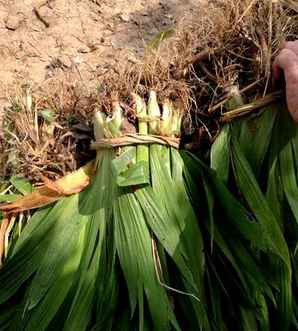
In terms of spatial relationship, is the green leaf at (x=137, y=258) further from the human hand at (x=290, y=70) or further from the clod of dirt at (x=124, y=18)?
the clod of dirt at (x=124, y=18)

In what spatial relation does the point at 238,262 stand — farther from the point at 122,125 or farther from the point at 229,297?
the point at 122,125

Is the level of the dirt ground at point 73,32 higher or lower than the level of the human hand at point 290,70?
higher

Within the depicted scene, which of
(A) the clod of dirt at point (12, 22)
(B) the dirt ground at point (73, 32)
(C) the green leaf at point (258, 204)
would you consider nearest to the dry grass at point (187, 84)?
(C) the green leaf at point (258, 204)

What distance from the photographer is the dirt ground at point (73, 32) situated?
183 centimetres

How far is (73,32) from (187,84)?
0.61 metres

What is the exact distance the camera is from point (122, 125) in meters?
1.35

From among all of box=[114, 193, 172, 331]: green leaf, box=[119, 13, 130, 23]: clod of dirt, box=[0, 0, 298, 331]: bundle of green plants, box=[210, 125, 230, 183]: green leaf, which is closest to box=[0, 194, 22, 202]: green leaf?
box=[0, 0, 298, 331]: bundle of green plants

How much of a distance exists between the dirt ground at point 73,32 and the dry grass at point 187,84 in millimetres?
343

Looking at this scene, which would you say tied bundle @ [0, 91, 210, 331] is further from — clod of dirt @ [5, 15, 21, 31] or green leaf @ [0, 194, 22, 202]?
clod of dirt @ [5, 15, 21, 31]

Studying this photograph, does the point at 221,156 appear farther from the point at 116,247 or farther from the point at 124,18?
the point at 124,18

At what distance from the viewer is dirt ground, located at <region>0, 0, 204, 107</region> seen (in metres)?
1.83

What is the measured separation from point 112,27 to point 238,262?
0.97m

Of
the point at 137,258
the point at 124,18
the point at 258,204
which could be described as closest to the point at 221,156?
the point at 258,204

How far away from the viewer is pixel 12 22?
1.91 meters
